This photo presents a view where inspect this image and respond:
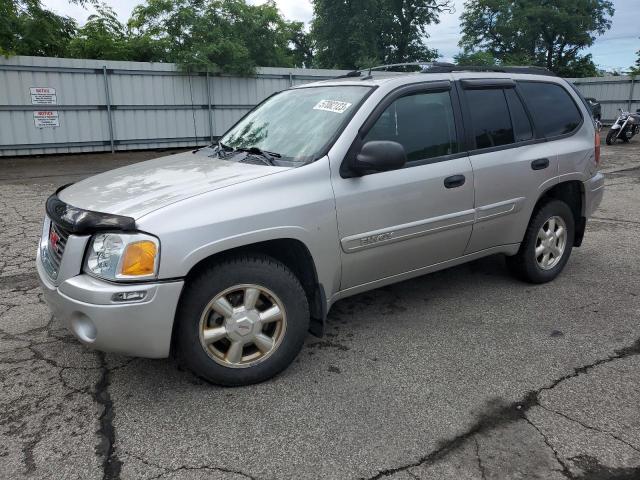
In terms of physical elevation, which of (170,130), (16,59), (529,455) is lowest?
(529,455)

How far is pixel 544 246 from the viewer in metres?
4.69

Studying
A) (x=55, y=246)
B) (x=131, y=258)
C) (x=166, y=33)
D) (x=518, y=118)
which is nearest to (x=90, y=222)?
(x=131, y=258)

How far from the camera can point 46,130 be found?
44.4ft

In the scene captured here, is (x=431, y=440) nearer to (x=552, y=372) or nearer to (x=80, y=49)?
(x=552, y=372)

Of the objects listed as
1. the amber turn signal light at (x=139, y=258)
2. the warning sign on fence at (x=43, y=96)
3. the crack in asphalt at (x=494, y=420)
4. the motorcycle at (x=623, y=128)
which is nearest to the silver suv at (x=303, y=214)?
the amber turn signal light at (x=139, y=258)

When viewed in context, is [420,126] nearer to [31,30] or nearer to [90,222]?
[90,222]

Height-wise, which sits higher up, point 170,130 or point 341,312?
point 170,130

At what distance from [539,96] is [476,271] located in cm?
167

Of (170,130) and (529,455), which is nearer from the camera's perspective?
(529,455)

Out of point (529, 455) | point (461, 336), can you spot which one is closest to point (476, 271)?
point (461, 336)

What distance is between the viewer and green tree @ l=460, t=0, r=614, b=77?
35.3 metres

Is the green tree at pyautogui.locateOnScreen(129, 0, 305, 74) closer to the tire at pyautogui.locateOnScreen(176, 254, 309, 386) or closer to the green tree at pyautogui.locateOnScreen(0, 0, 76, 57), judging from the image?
the green tree at pyautogui.locateOnScreen(0, 0, 76, 57)

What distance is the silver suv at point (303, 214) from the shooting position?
275cm

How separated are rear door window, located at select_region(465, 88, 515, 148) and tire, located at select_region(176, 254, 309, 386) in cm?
195
